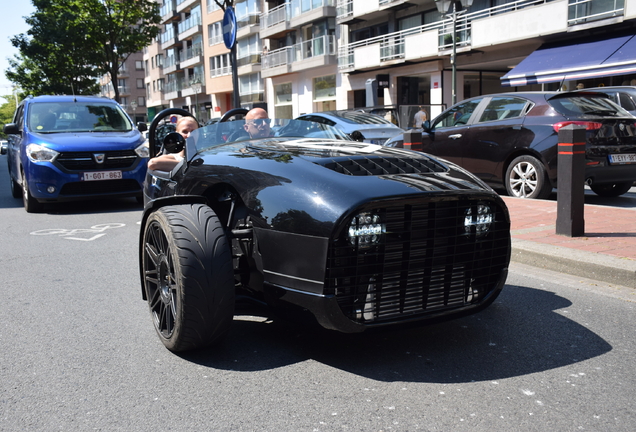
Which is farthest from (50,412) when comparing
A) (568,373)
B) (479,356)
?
(568,373)

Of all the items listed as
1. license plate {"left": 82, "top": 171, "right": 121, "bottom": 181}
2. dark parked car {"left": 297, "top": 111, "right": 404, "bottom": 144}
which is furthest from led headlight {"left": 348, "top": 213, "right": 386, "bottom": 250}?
dark parked car {"left": 297, "top": 111, "right": 404, "bottom": 144}

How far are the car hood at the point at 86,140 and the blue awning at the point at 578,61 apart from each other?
48.5ft

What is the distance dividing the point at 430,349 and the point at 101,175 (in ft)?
23.4

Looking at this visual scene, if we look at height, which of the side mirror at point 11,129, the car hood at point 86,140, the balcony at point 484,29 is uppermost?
the balcony at point 484,29

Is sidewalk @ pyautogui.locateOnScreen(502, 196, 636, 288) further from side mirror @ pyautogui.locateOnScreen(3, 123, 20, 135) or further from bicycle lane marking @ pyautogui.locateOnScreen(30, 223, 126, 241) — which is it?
side mirror @ pyautogui.locateOnScreen(3, 123, 20, 135)

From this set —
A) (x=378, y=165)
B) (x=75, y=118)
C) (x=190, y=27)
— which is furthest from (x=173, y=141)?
(x=190, y=27)

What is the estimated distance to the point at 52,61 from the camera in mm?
Answer: 36875

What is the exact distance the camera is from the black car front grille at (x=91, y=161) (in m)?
9.15

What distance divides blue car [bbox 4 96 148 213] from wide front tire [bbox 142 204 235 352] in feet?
21.0

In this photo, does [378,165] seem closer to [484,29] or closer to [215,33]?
[484,29]

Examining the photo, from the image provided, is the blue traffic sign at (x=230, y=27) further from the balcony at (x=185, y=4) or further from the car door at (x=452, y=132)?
the balcony at (x=185, y=4)

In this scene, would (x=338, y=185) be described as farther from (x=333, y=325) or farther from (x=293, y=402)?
(x=293, y=402)

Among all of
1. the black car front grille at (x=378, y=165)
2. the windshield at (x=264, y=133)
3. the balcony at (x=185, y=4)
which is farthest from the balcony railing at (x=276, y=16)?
the black car front grille at (x=378, y=165)

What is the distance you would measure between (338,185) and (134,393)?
1.33 metres
